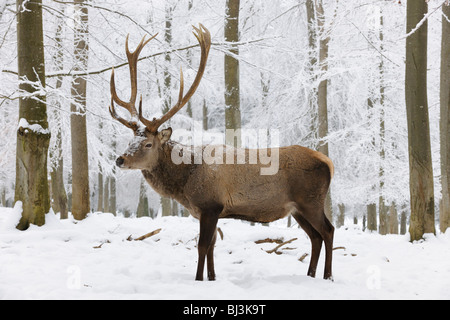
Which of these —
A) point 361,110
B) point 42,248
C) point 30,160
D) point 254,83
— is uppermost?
point 254,83

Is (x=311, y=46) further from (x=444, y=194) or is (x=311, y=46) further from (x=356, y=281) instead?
(x=356, y=281)

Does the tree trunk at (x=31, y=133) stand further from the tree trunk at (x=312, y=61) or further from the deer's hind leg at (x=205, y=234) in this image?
the tree trunk at (x=312, y=61)

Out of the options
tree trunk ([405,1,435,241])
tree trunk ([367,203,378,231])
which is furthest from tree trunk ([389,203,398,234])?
tree trunk ([405,1,435,241])

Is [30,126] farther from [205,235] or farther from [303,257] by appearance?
[303,257]

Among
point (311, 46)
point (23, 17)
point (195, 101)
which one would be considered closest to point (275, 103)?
point (311, 46)

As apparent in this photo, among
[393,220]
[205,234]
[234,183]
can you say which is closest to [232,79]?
[234,183]

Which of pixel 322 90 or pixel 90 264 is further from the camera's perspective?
pixel 322 90

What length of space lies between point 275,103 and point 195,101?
5241mm

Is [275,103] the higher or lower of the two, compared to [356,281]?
higher

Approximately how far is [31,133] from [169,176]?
2.54 meters

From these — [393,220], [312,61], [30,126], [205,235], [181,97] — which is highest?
[312,61]

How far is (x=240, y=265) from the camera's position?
5332 mm

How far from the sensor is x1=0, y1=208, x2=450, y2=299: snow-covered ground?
3693mm

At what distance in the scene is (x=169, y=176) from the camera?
15.2ft
